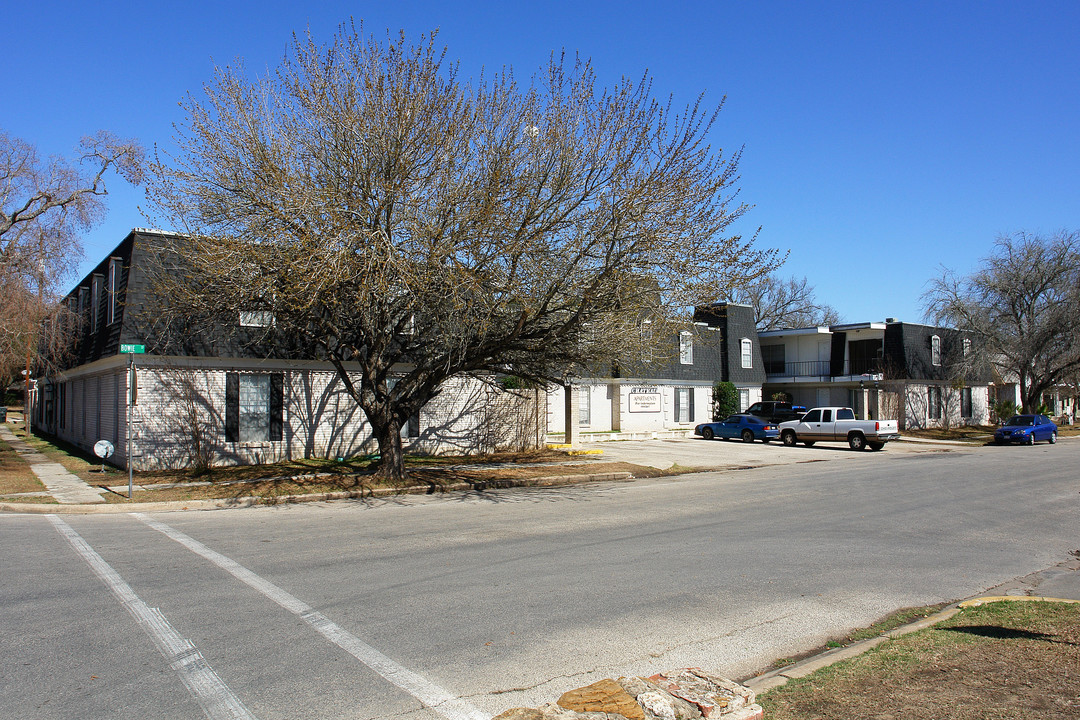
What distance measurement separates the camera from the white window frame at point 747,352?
139ft

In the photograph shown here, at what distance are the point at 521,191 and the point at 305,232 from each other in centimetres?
409

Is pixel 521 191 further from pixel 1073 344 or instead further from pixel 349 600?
pixel 1073 344

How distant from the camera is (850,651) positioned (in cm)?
578

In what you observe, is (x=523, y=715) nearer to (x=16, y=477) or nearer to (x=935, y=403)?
(x=16, y=477)

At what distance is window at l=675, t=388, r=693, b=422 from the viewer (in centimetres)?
3903

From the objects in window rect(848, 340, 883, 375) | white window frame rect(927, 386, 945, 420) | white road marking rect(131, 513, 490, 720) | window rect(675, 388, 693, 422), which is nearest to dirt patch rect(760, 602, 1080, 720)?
white road marking rect(131, 513, 490, 720)

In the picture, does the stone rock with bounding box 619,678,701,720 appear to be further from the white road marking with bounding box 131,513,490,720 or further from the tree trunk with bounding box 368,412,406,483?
the tree trunk with bounding box 368,412,406,483

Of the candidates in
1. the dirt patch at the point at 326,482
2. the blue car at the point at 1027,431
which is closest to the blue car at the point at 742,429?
the blue car at the point at 1027,431

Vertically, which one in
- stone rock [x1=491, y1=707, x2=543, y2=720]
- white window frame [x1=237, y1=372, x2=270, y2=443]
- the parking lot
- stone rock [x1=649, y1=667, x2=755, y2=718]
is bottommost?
the parking lot

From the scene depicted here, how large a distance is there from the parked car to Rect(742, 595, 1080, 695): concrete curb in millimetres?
31014

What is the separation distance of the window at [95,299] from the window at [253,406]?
6.05 m

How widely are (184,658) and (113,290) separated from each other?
57.4 feet

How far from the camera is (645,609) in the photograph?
22.8 ft

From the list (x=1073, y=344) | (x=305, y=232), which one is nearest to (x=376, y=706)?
(x=305, y=232)
